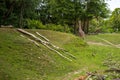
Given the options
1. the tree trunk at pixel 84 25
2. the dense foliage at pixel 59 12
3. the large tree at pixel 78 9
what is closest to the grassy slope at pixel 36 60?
the dense foliage at pixel 59 12

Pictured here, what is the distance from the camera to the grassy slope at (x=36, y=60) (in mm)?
9812

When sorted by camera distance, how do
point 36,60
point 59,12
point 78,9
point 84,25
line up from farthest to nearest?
1. point 84,25
2. point 59,12
3. point 78,9
4. point 36,60

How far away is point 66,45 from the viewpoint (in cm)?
1630

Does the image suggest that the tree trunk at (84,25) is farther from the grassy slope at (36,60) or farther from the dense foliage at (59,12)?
the grassy slope at (36,60)

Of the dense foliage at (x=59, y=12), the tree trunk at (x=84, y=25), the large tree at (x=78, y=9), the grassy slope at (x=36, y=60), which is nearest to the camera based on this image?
the grassy slope at (x=36, y=60)

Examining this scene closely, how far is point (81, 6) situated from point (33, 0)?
5936 mm

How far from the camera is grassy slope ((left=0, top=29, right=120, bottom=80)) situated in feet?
32.2

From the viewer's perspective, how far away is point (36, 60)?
1141 cm

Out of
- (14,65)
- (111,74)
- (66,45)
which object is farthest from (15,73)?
(66,45)

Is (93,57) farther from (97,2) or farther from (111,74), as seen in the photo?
(97,2)

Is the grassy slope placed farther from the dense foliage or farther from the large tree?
the large tree

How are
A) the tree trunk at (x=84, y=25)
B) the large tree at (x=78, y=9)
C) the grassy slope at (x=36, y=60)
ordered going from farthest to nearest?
the tree trunk at (x=84, y=25) → the large tree at (x=78, y=9) → the grassy slope at (x=36, y=60)

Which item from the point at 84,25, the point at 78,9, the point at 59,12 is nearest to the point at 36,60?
the point at 78,9

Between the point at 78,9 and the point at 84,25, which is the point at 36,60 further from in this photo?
the point at 84,25
